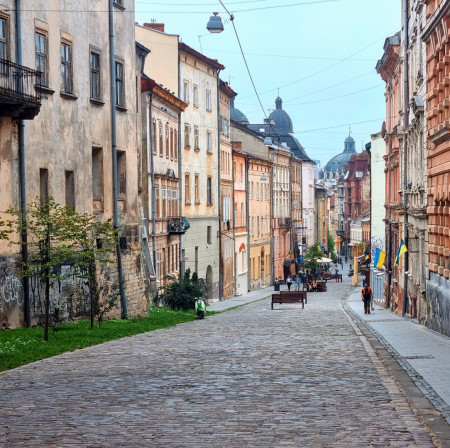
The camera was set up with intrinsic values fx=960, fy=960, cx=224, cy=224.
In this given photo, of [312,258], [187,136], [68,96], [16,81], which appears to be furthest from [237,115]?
[16,81]

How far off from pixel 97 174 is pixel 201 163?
26938 millimetres

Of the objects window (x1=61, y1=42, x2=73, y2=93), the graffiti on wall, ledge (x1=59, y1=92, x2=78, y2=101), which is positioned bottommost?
the graffiti on wall

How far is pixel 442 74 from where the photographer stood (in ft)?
84.9

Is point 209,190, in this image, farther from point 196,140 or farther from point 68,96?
point 68,96

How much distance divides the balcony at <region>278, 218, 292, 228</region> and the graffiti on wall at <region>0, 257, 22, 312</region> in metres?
68.2

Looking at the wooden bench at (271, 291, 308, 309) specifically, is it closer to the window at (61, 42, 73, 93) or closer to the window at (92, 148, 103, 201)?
the window at (92, 148, 103, 201)

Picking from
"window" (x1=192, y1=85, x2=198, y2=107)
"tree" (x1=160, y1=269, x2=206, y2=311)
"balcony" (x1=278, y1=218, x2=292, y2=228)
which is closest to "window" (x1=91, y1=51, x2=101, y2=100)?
"tree" (x1=160, y1=269, x2=206, y2=311)

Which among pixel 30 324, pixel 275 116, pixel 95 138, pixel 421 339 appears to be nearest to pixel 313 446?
pixel 421 339

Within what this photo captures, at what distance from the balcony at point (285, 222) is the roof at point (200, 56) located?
107ft

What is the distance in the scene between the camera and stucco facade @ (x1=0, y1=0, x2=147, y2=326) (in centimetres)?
2353

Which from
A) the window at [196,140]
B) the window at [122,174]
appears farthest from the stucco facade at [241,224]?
the window at [122,174]

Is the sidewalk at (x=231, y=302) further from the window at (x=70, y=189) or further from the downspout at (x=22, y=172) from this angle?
the downspout at (x=22, y=172)

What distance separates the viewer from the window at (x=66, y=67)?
89.1ft

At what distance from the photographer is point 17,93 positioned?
867 inches
